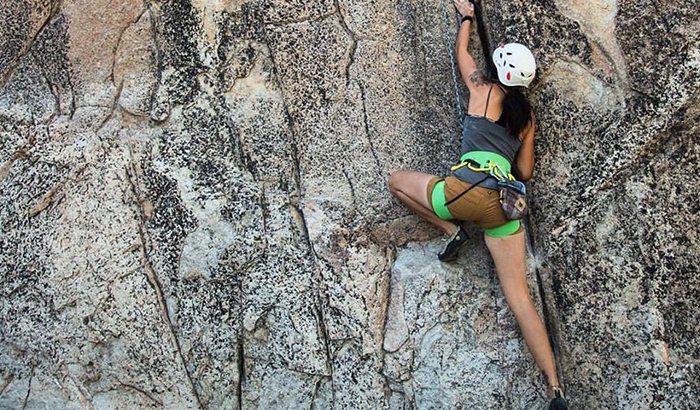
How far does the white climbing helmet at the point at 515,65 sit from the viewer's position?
437cm

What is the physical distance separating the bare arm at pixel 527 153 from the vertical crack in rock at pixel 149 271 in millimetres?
2036

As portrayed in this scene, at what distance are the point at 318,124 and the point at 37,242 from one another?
66.3 inches

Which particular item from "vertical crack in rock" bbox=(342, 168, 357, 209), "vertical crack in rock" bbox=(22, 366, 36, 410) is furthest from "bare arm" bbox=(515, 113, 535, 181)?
"vertical crack in rock" bbox=(22, 366, 36, 410)

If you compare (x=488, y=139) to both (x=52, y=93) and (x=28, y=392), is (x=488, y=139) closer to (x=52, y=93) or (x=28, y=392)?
(x=52, y=93)

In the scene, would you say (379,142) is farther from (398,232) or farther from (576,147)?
(576,147)

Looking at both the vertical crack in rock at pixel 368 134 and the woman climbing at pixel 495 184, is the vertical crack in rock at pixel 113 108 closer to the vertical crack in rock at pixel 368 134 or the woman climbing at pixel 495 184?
the vertical crack in rock at pixel 368 134

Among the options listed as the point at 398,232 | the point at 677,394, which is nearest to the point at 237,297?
the point at 398,232

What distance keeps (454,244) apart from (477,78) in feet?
2.86

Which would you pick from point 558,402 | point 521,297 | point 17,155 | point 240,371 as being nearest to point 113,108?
point 17,155

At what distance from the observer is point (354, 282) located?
4648 mm

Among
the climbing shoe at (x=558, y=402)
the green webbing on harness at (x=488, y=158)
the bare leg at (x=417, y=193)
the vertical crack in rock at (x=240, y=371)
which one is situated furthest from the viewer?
the vertical crack in rock at (x=240, y=371)

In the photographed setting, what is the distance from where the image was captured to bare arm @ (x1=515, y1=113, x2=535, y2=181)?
4543 millimetres

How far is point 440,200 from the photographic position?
4.44 metres

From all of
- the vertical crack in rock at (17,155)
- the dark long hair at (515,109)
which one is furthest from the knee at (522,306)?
the vertical crack in rock at (17,155)
